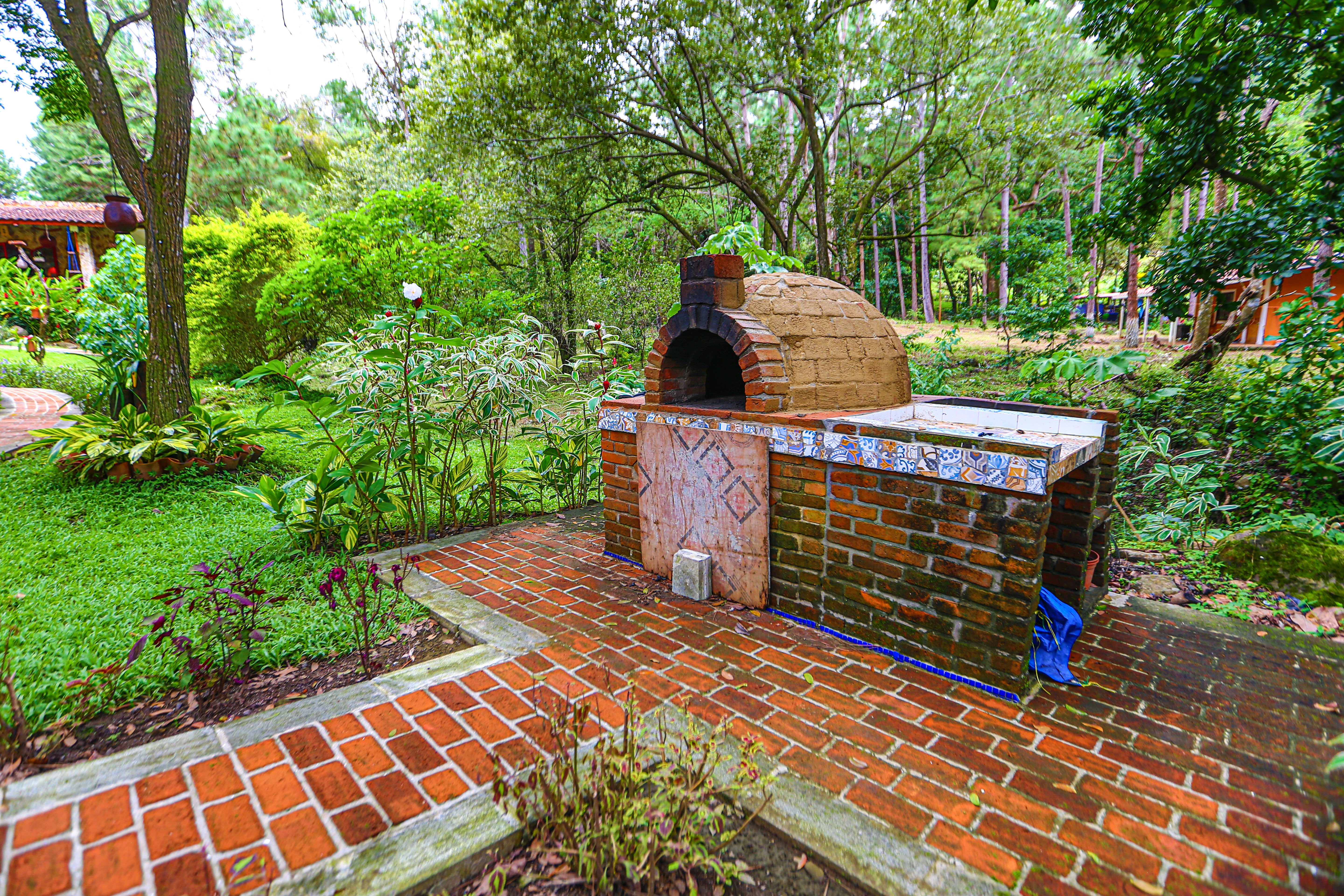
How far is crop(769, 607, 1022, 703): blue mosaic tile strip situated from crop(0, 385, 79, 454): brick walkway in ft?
26.5

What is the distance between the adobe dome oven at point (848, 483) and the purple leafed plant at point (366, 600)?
1502mm

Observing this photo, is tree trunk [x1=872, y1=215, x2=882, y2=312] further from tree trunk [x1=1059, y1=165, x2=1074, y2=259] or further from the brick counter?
the brick counter

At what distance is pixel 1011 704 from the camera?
8.65ft

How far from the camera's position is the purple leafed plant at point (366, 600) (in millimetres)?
2895

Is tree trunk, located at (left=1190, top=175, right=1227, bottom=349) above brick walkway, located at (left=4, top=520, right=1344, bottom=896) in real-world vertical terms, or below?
above

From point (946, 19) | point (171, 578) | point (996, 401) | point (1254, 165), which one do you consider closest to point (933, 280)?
point (946, 19)

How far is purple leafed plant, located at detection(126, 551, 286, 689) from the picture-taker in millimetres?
2680

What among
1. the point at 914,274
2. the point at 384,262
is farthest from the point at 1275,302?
the point at 384,262

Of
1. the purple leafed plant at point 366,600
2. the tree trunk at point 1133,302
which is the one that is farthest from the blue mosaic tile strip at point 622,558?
the tree trunk at point 1133,302

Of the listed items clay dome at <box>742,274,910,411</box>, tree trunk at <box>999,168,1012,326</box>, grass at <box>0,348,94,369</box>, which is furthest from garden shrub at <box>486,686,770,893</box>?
grass at <box>0,348,94,369</box>

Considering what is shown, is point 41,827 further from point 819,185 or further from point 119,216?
point 819,185

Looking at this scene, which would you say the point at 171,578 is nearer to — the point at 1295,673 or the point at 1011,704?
the point at 1011,704

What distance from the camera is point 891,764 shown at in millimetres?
2271

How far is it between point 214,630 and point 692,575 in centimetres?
242
